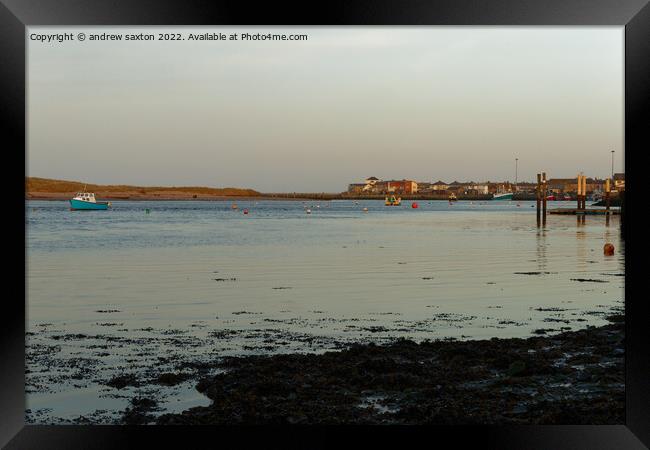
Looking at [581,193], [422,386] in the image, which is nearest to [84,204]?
[581,193]

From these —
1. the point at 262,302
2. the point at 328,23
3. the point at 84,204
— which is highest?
the point at 328,23

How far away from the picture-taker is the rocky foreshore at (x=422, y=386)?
522 cm

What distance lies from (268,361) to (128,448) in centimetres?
286

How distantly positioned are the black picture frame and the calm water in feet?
5.27

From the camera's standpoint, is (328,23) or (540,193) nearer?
(328,23)

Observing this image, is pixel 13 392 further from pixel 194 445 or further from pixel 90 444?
pixel 194 445

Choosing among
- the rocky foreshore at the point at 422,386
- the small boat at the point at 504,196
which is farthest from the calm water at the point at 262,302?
the small boat at the point at 504,196

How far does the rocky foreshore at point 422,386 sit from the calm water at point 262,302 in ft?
1.52

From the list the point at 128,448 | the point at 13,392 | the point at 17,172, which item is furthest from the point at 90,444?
the point at 17,172

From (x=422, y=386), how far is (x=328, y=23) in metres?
3.23

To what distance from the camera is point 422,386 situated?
→ 595cm

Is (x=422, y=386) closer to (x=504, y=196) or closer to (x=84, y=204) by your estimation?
(x=84, y=204)

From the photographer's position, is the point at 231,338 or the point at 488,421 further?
the point at 231,338

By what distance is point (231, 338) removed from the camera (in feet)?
27.7
